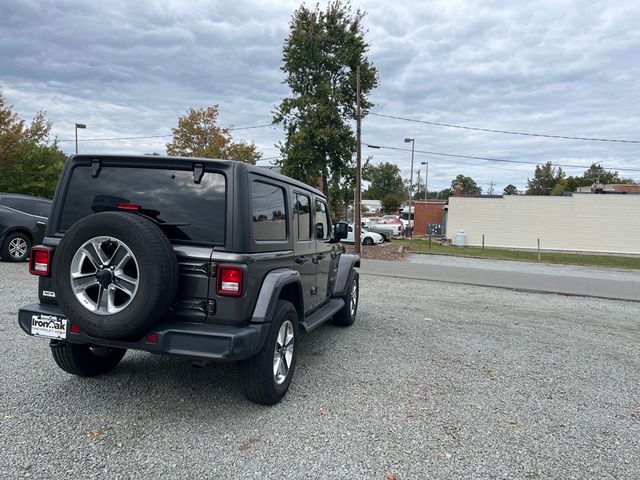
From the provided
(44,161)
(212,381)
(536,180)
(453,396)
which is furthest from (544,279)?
(536,180)

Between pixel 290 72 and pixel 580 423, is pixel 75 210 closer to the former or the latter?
pixel 580 423

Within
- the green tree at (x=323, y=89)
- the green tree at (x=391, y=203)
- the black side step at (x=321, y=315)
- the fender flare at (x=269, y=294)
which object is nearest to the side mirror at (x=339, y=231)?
the black side step at (x=321, y=315)

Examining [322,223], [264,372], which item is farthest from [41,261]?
[322,223]

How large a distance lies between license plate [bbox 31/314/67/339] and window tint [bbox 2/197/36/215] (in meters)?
8.92

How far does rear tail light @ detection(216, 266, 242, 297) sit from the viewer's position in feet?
10.5

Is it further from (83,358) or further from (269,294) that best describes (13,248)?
(269,294)

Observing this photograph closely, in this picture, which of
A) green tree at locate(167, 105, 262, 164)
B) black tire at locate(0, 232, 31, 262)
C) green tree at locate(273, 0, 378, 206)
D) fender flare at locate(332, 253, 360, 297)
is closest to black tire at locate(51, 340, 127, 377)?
fender flare at locate(332, 253, 360, 297)

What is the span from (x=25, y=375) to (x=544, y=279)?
1282 cm

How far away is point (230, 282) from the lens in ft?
10.5

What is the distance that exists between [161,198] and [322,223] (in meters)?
2.56

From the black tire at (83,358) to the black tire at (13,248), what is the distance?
8.37m

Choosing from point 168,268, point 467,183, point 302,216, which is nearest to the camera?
point 168,268

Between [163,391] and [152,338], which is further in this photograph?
[163,391]

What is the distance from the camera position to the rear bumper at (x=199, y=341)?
306cm
